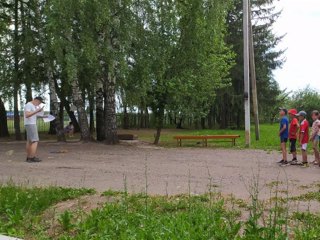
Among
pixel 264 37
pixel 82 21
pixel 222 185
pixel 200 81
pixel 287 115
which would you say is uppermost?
pixel 264 37

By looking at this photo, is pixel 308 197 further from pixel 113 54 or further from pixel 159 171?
pixel 113 54

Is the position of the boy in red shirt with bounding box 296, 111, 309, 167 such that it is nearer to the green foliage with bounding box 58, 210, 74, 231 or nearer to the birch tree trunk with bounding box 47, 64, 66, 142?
the green foliage with bounding box 58, 210, 74, 231

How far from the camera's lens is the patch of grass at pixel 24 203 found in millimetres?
6223

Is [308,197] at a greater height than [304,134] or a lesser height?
lesser

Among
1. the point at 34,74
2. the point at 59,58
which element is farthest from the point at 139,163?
the point at 34,74

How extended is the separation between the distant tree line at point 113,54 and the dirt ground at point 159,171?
3437mm

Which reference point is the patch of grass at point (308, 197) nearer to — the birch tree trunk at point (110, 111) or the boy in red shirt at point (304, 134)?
the boy in red shirt at point (304, 134)

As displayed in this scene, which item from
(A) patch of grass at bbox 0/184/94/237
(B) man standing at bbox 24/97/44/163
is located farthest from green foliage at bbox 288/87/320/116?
(A) patch of grass at bbox 0/184/94/237

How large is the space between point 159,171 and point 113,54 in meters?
7.09

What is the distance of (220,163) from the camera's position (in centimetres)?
1327

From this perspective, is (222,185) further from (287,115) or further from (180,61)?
(180,61)

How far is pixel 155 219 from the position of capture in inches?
232

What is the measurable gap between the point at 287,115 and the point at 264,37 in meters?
27.1

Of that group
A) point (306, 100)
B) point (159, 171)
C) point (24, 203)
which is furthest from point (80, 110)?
point (306, 100)
